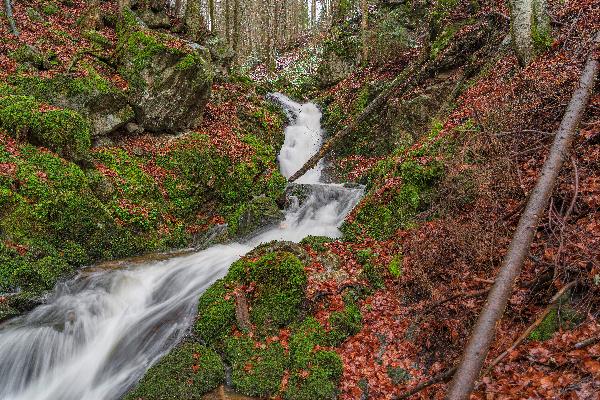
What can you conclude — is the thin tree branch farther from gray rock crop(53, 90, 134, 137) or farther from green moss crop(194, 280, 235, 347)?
gray rock crop(53, 90, 134, 137)

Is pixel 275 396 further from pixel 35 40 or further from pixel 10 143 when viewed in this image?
pixel 35 40

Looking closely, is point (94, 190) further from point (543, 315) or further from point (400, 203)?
point (543, 315)

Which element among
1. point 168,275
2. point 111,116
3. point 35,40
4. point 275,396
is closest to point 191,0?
point 35,40

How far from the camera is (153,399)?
6148 mm

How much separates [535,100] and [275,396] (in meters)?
7.05

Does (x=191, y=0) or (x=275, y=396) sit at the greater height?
(x=191, y=0)

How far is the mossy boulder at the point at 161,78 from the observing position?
519 inches

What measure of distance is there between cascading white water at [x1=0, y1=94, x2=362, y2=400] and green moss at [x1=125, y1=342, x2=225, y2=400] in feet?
1.54

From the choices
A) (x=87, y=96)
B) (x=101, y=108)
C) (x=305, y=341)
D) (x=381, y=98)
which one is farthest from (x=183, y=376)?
(x=381, y=98)

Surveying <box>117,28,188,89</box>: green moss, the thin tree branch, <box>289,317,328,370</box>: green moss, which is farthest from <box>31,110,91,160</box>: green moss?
the thin tree branch

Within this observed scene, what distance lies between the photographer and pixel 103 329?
7996 mm

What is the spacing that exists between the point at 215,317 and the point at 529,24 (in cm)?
944

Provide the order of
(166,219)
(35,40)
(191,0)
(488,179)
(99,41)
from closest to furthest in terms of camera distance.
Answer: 1. (488,179)
2. (166,219)
3. (35,40)
4. (99,41)
5. (191,0)

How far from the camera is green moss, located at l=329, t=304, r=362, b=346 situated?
22.5 feet
